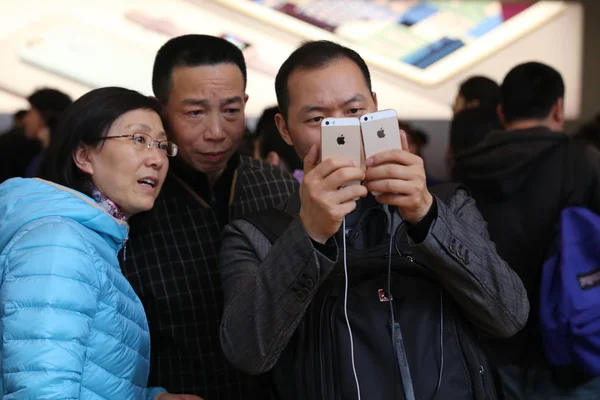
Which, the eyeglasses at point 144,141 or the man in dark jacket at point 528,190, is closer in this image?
the eyeglasses at point 144,141

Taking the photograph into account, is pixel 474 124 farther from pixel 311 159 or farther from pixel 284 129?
pixel 311 159

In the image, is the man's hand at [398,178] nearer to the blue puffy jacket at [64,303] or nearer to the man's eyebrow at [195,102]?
the blue puffy jacket at [64,303]

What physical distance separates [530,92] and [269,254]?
4.31ft

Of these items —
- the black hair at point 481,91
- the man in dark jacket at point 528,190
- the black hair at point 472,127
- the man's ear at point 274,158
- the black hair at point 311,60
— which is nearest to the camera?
the black hair at point 311,60

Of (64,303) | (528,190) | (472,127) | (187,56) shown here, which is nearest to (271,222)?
(64,303)

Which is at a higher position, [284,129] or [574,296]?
[284,129]

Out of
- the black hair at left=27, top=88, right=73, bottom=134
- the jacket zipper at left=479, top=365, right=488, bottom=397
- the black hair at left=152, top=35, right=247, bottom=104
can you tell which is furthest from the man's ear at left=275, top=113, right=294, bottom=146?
the black hair at left=27, top=88, right=73, bottom=134

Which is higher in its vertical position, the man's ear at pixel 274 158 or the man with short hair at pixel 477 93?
the man with short hair at pixel 477 93

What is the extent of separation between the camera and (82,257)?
4.50 feet

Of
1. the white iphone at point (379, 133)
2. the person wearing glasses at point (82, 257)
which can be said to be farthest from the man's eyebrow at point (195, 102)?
the white iphone at point (379, 133)

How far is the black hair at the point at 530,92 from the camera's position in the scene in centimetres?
227

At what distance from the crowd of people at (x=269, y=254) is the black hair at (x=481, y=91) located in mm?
1037

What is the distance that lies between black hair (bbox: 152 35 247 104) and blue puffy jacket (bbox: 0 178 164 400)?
20.9 inches

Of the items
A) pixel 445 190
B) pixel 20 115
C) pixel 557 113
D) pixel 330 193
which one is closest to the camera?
pixel 330 193
